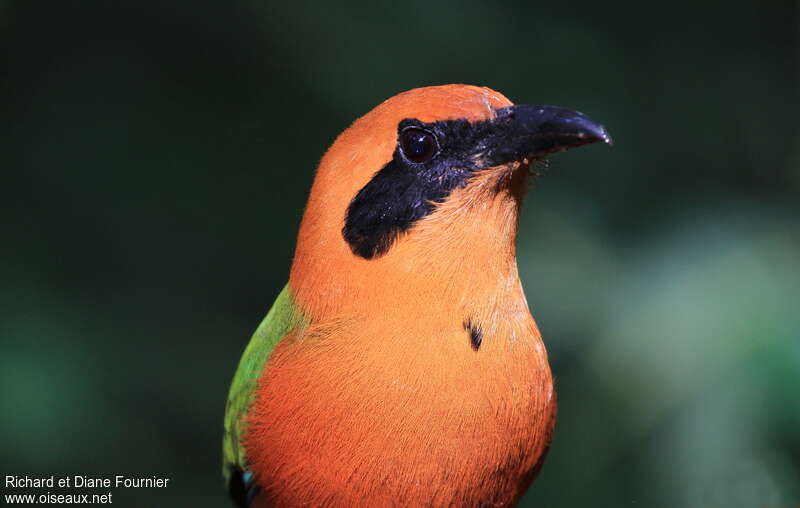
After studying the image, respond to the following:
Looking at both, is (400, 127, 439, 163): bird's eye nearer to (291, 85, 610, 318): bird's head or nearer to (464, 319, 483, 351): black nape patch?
(291, 85, 610, 318): bird's head

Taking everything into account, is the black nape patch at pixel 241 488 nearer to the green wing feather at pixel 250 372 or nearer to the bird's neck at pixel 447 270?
the green wing feather at pixel 250 372

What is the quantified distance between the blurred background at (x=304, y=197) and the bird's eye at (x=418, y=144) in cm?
220

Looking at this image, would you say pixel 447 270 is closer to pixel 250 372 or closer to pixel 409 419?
pixel 409 419

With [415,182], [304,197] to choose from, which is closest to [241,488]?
[415,182]

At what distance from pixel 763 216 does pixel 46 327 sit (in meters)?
3.48

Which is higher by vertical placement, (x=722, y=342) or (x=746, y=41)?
(x=746, y=41)

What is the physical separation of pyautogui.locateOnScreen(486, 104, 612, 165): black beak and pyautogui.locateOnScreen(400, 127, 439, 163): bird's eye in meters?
0.15

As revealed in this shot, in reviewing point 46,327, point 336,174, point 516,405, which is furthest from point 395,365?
point 46,327

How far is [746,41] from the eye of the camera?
559 cm

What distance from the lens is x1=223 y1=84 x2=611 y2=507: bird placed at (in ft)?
7.77

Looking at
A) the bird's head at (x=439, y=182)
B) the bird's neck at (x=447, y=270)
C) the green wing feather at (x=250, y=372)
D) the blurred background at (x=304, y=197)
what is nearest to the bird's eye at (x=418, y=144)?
the bird's head at (x=439, y=182)

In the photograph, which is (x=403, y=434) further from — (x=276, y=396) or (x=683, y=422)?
(x=683, y=422)

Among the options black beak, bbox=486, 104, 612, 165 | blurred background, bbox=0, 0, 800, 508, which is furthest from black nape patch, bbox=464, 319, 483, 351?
blurred background, bbox=0, 0, 800, 508

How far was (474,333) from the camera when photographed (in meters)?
2.42
